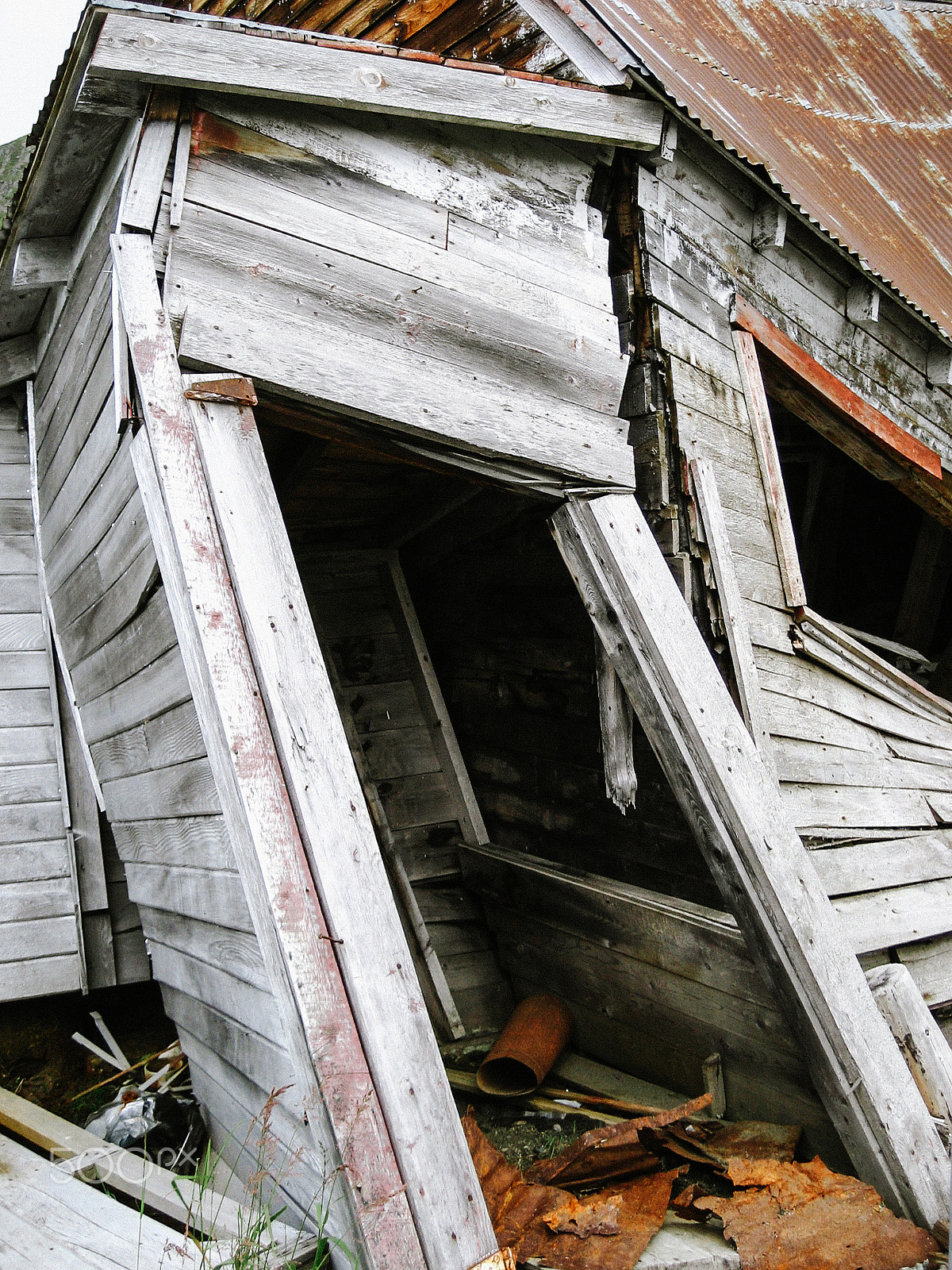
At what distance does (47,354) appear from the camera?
3.83 meters

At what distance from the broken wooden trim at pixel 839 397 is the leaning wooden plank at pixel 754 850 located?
1.24 meters

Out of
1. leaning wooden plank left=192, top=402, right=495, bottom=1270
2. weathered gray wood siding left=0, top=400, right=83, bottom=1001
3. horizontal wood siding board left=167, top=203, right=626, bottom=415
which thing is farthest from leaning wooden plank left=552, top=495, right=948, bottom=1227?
weathered gray wood siding left=0, top=400, right=83, bottom=1001

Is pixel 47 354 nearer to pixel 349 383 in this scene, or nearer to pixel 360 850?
pixel 349 383

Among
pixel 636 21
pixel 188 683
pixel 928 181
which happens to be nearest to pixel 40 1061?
pixel 188 683

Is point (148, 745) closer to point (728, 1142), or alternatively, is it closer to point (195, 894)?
point (195, 894)

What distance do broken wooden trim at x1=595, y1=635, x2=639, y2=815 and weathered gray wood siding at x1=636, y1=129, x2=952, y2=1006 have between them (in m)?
0.49

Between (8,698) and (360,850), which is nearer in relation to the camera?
(360,850)

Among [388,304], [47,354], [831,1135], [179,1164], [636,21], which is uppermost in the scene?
[636,21]

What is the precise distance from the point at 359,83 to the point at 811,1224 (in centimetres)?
345

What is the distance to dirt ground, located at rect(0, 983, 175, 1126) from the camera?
12.9ft

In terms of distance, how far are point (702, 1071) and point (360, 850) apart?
2.25 meters

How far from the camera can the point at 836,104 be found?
476cm

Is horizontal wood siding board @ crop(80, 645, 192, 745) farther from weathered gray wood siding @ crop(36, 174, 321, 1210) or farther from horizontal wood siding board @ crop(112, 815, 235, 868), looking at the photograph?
horizontal wood siding board @ crop(112, 815, 235, 868)

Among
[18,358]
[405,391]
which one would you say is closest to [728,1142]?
[405,391]
